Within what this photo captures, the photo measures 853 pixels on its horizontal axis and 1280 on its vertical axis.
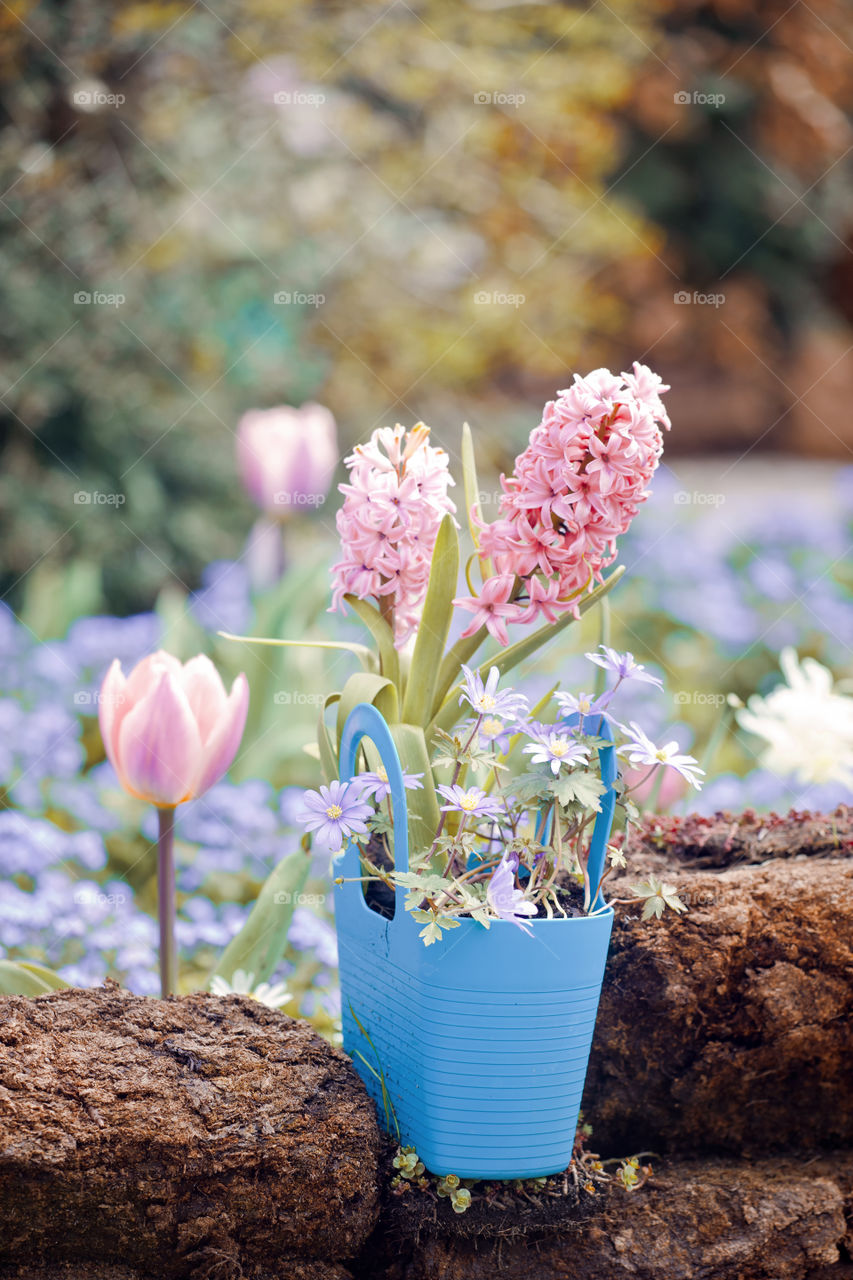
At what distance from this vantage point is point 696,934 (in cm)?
129

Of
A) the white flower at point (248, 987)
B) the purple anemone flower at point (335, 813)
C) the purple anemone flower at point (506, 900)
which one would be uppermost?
the purple anemone flower at point (335, 813)

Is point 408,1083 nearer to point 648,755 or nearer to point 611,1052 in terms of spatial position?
point 611,1052

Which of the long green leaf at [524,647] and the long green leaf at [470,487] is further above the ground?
the long green leaf at [470,487]

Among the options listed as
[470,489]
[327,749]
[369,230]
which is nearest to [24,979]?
[327,749]

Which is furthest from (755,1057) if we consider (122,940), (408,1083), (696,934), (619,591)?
(619,591)

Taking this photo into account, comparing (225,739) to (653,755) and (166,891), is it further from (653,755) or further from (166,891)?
(653,755)

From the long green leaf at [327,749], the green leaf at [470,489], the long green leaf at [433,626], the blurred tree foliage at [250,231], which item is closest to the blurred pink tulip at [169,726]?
the long green leaf at [327,749]

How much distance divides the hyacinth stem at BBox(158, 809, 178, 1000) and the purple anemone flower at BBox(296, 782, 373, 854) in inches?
13.7

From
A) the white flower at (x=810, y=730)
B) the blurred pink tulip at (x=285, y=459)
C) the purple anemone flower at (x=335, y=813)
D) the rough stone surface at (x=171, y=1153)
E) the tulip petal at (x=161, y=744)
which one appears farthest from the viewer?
the blurred pink tulip at (x=285, y=459)

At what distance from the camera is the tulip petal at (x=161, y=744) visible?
1339 millimetres

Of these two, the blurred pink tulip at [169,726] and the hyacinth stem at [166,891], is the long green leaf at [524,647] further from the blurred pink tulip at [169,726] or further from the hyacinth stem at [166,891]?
the hyacinth stem at [166,891]

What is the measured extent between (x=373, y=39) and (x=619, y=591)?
2.43 metres

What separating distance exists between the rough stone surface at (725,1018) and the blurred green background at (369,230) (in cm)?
201

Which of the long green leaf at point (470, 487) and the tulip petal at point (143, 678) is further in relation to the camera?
the tulip petal at point (143, 678)
